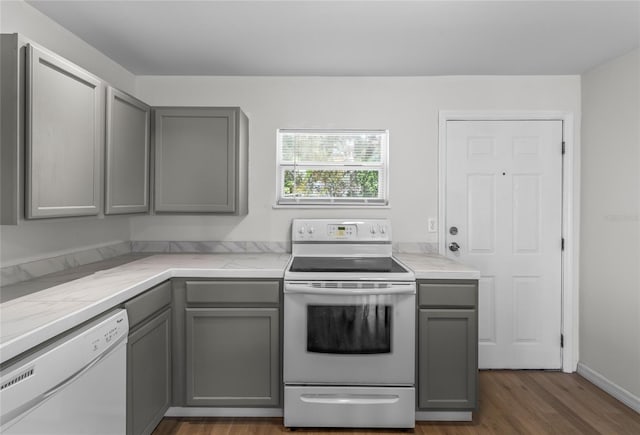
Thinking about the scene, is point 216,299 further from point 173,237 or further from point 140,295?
point 173,237

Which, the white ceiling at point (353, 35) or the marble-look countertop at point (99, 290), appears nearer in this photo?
the marble-look countertop at point (99, 290)

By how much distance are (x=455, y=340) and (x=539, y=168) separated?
1.63m

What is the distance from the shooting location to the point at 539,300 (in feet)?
10.2

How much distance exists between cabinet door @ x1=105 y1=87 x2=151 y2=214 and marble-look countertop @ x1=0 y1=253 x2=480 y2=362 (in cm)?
39

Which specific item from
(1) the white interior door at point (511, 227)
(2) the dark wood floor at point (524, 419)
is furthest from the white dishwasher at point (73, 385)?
(1) the white interior door at point (511, 227)

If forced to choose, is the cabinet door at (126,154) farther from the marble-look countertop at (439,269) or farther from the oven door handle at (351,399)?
the marble-look countertop at (439,269)

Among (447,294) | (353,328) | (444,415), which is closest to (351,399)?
(353,328)

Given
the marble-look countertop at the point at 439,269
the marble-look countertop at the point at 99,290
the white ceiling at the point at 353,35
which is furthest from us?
the marble-look countertop at the point at 439,269

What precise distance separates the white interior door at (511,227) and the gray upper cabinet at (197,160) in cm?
166

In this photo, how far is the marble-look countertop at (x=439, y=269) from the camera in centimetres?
231

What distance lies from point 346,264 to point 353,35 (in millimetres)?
1413

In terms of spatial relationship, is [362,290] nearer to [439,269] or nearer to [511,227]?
[439,269]

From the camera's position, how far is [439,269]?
92.8 inches

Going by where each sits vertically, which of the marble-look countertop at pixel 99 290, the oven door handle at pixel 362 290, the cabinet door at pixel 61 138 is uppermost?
the cabinet door at pixel 61 138
